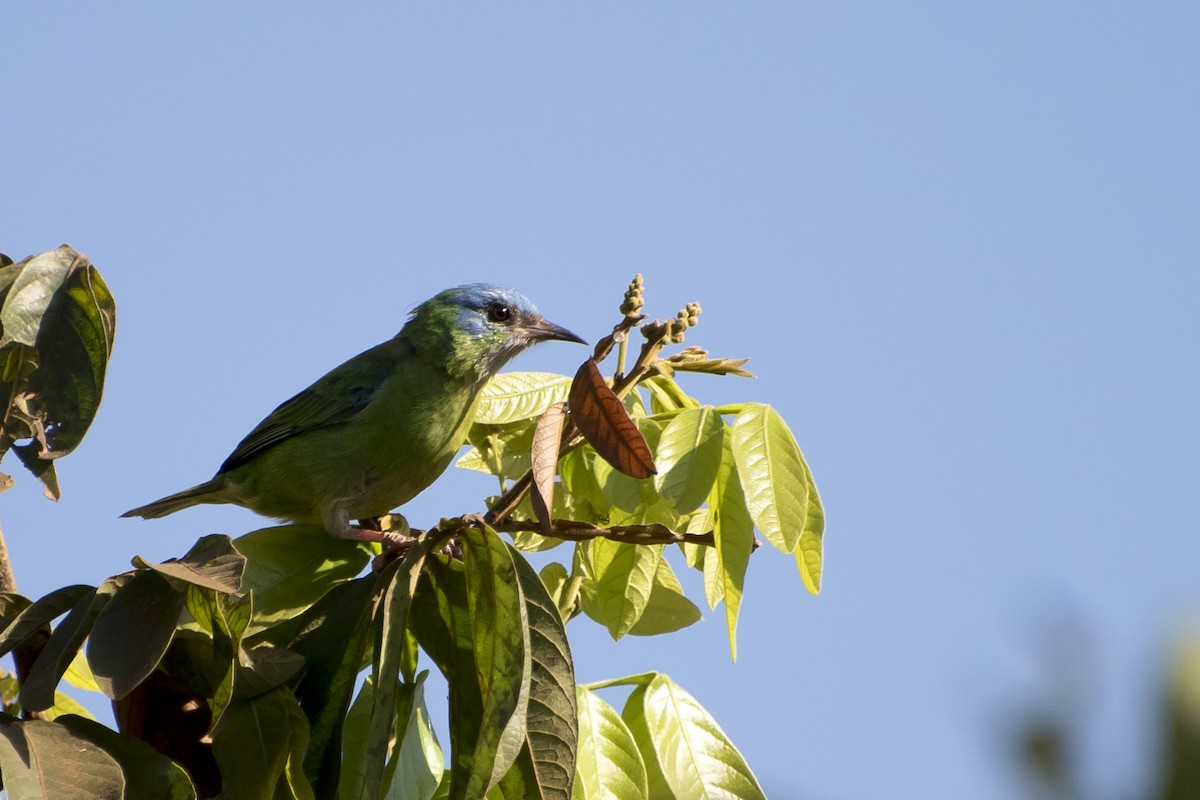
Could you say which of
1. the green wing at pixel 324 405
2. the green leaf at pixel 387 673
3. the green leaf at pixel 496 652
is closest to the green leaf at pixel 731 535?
the green leaf at pixel 496 652

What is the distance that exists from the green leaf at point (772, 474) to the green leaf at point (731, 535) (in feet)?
0.16

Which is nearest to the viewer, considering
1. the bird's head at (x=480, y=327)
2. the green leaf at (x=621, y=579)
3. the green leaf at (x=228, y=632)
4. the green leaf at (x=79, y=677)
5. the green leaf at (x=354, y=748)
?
the green leaf at (x=228, y=632)

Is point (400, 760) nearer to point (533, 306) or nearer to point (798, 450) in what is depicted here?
point (798, 450)

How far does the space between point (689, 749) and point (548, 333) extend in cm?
368

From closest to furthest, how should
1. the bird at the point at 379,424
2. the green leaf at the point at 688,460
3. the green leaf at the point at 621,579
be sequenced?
the green leaf at the point at 688,460 < the green leaf at the point at 621,579 < the bird at the point at 379,424

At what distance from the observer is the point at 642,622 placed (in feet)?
10.7

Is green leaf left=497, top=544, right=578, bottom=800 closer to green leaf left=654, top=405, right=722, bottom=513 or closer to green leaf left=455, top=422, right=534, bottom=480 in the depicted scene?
green leaf left=654, top=405, right=722, bottom=513

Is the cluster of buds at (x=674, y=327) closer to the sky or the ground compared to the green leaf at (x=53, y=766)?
closer to the sky

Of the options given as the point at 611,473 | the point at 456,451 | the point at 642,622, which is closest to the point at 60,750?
the point at 611,473

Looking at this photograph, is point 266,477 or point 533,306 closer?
point 266,477

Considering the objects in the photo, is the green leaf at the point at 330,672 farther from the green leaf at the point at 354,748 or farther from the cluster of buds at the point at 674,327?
the cluster of buds at the point at 674,327

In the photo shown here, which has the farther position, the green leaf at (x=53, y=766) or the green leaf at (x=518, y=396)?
the green leaf at (x=518, y=396)

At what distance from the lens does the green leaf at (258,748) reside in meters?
2.42

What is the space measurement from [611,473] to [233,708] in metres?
0.94
